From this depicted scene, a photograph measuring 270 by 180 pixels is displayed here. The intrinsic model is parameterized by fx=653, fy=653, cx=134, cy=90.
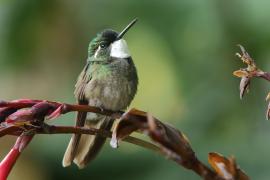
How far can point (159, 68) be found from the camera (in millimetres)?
3732

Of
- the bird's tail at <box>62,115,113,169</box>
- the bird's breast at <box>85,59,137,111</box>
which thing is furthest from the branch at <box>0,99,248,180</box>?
the bird's breast at <box>85,59,137,111</box>

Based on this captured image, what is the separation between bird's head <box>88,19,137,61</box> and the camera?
2732 millimetres

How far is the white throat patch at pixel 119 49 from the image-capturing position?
271 centimetres

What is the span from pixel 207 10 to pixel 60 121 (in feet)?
2.78

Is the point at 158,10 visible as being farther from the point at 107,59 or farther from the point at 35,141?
the point at 35,141

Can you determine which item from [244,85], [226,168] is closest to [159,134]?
[226,168]

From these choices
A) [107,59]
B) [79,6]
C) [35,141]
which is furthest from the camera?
[79,6]

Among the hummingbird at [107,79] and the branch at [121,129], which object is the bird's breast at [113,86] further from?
the branch at [121,129]

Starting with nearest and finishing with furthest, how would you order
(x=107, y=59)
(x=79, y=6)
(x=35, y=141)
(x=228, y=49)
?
(x=107, y=59), (x=228, y=49), (x=35, y=141), (x=79, y=6)

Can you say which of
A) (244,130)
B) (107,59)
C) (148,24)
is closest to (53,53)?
(148,24)

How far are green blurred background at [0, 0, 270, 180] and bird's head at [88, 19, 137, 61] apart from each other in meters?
0.36

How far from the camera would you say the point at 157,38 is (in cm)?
332

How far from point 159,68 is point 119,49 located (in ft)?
3.35

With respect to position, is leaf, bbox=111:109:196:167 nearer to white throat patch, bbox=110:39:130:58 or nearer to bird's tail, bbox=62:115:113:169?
bird's tail, bbox=62:115:113:169
